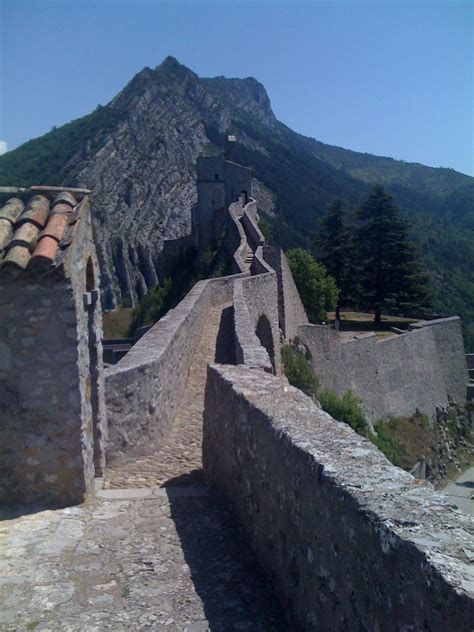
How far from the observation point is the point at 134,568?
14.1ft

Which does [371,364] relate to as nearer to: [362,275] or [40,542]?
[362,275]

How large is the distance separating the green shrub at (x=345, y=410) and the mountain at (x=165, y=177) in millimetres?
42481

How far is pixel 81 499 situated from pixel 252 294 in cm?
1162

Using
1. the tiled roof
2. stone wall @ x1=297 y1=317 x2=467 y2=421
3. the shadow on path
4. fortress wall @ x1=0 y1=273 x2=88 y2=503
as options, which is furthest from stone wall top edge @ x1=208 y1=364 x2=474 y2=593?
stone wall @ x1=297 y1=317 x2=467 y2=421

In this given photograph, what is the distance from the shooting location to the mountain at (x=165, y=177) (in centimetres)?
7250

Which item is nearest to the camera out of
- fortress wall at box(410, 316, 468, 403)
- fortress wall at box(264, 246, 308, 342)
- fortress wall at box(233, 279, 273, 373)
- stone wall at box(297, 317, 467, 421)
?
fortress wall at box(233, 279, 273, 373)

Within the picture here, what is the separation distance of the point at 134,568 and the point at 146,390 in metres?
3.09

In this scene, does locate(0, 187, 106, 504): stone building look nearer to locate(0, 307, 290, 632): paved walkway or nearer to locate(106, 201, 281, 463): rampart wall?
locate(0, 307, 290, 632): paved walkway

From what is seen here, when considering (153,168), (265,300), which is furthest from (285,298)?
(153,168)

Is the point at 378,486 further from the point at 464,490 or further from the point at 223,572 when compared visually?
the point at 464,490

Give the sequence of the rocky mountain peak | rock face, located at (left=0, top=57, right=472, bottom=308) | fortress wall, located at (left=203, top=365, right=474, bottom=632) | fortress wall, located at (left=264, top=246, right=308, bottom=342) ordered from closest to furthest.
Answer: fortress wall, located at (left=203, top=365, right=474, bottom=632), fortress wall, located at (left=264, top=246, right=308, bottom=342), rock face, located at (left=0, top=57, right=472, bottom=308), the rocky mountain peak

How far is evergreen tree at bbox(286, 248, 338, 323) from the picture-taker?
3256cm

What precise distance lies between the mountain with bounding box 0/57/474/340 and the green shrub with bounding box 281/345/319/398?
1711 inches

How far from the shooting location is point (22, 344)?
5004 millimetres
